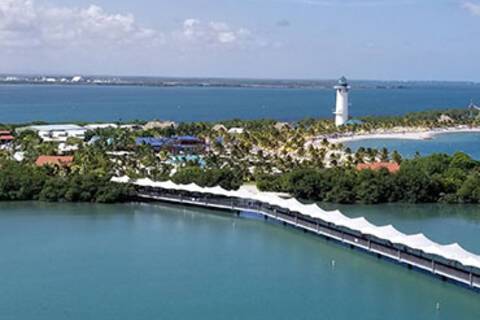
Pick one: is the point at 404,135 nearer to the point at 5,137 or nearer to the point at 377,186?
the point at 377,186

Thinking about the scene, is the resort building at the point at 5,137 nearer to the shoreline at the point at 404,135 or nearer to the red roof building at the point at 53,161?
the red roof building at the point at 53,161

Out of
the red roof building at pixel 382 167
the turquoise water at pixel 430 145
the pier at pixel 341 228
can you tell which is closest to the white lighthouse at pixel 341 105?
the turquoise water at pixel 430 145

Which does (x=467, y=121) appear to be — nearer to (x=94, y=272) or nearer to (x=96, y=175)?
(x=96, y=175)

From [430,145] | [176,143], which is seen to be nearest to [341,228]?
[176,143]

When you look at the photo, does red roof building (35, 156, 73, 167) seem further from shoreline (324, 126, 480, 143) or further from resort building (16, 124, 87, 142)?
shoreline (324, 126, 480, 143)

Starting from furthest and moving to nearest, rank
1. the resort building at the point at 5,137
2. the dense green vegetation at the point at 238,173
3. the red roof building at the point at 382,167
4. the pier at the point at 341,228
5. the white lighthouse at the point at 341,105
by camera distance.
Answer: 1. the white lighthouse at the point at 341,105
2. the resort building at the point at 5,137
3. the red roof building at the point at 382,167
4. the dense green vegetation at the point at 238,173
5. the pier at the point at 341,228

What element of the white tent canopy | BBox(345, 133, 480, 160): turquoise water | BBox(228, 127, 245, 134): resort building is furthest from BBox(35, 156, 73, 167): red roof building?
BBox(345, 133, 480, 160): turquoise water

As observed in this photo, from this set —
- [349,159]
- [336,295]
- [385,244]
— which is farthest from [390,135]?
[336,295]
